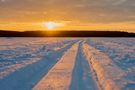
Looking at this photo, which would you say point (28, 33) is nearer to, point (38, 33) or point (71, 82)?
point (38, 33)

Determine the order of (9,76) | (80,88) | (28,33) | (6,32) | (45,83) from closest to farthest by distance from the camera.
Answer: (80,88), (45,83), (9,76), (6,32), (28,33)

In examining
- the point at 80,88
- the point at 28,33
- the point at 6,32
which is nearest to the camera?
the point at 80,88

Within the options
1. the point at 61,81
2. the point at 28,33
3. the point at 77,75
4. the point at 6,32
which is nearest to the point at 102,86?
the point at 61,81

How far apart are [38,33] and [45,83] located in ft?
457

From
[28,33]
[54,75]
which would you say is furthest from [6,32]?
[54,75]

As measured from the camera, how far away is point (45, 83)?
8703 mm

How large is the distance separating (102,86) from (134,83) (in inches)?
45.2

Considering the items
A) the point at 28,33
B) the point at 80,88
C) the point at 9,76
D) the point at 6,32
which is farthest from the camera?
the point at 28,33

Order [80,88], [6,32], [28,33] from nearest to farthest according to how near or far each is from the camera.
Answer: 1. [80,88]
2. [6,32]
3. [28,33]

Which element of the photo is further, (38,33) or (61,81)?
(38,33)

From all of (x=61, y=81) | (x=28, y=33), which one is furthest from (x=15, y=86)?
(x=28, y=33)

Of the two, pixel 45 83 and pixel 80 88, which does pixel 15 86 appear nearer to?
pixel 45 83

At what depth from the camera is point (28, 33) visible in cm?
13950

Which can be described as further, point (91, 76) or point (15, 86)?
point (91, 76)
